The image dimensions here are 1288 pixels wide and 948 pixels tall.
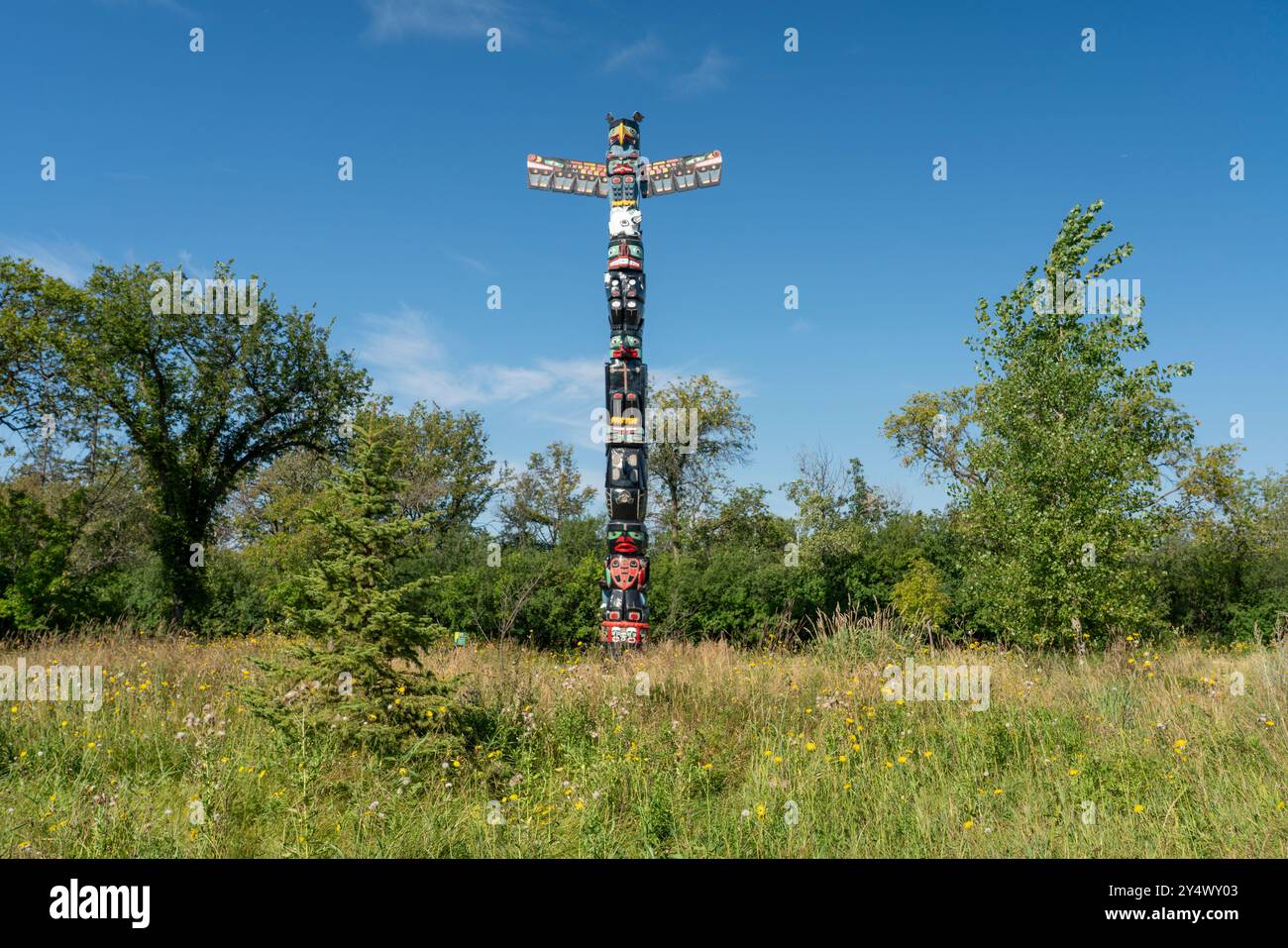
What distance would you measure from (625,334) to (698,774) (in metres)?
11.2

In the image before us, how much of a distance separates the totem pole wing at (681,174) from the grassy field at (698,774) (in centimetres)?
1165

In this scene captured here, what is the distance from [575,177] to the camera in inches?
688

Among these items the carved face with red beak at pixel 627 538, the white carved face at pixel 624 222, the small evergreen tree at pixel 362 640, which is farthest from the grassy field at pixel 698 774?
the white carved face at pixel 624 222

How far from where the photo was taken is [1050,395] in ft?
47.0

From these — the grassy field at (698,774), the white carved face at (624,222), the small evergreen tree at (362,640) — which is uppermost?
the white carved face at (624,222)

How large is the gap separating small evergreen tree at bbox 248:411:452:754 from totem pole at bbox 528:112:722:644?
7572mm

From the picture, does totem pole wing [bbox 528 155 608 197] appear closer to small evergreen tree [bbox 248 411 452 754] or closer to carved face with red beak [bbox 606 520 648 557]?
carved face with red beak [bbox 606 520 648 557]

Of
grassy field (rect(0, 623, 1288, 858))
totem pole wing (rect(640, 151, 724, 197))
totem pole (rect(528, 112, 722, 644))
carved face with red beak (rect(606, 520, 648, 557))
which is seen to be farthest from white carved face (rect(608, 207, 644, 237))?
grassy field (rect(0, 623, 1288, 858))

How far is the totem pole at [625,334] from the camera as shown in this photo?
14.5 metres

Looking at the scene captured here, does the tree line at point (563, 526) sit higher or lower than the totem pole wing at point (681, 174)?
lower

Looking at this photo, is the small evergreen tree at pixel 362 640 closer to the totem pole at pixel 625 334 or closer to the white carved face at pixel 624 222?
the totem pole at pixel 625 334

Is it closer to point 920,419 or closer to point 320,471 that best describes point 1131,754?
point 920,419

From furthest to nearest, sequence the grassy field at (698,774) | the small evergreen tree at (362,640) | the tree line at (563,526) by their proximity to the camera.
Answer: the tree line at (563,526), the small evergreen tree at (362,640), the grassy field at (698,774)
